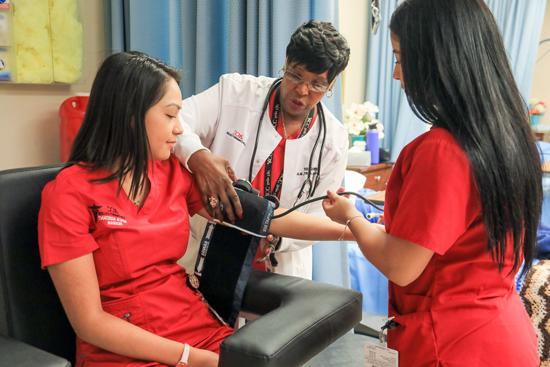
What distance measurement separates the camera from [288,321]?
3.67ft

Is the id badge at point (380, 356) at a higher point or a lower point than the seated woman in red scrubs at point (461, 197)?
lower

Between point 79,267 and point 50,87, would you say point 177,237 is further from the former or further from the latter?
point 50,87

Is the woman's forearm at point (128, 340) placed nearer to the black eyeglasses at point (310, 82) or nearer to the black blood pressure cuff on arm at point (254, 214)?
the black blood pressure cuff on arm at point (254, 214)

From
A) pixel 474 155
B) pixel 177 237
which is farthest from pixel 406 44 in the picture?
pixel 177 237

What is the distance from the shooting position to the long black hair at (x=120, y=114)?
1165mm

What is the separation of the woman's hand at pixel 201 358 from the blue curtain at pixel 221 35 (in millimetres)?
1002

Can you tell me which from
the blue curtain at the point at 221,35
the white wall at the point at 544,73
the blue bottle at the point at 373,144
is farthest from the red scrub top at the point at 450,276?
the white wall at the point at 544,73

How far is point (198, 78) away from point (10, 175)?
1.13 metres

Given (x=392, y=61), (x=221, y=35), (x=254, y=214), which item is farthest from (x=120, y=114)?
(x=392, y=61)

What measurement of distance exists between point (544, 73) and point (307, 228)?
463 cm

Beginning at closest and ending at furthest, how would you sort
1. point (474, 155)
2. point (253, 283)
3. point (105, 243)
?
point (474, 155)
point (105, 243)
point (253, 283)

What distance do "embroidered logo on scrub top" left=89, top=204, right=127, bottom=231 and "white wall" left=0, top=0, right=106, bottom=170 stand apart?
1.28 metres

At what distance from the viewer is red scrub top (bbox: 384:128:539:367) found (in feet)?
2.95

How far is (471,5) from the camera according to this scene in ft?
3.02
